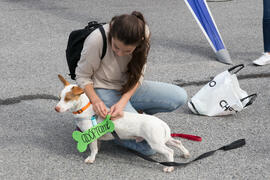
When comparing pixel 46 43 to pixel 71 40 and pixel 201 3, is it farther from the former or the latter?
pixel 71 40

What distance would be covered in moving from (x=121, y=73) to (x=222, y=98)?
1.06 metres

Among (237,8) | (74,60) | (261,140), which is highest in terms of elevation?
(74,60)

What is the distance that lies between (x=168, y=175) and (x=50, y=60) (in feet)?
8.44

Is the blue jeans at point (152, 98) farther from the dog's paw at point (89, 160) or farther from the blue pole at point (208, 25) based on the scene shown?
the blue pole at point (208, 25)

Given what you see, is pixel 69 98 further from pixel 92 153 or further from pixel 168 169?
pixel 168 169

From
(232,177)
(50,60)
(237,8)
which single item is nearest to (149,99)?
(232,177)

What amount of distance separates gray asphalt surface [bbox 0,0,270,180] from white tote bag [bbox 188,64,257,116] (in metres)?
0.08

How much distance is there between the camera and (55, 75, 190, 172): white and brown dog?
8.80ft

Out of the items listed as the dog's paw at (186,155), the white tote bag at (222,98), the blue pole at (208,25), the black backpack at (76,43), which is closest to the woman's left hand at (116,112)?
the black backpack at (76,43)

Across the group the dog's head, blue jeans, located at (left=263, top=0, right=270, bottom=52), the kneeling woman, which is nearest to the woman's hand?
the kneeling woman

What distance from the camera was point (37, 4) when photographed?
728 cm

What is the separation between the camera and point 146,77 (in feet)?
14.6

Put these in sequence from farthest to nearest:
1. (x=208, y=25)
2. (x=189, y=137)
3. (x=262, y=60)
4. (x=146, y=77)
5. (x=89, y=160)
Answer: (x=208, y=25) → (x=262, y=60) → (x=146, y=77) → (x=189, y=137) → (x=89, y=160)

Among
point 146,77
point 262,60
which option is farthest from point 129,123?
point 262,60
